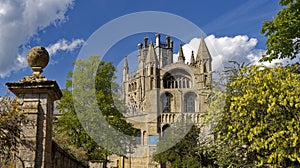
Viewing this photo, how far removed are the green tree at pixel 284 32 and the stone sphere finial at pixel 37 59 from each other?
27.5 feet

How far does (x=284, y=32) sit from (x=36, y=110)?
29.3 ft

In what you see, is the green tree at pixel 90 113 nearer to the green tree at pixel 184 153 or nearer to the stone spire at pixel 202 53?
the green tree at pixel 184 153

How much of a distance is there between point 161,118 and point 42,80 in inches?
1728

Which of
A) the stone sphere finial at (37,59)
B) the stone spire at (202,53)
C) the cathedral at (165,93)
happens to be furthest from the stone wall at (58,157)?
the stone spire at (202,53)

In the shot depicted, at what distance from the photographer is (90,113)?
53.9 ft

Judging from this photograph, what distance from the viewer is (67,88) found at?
18219mm

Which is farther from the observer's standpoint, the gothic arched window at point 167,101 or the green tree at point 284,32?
the gothic arched window at point 167,101

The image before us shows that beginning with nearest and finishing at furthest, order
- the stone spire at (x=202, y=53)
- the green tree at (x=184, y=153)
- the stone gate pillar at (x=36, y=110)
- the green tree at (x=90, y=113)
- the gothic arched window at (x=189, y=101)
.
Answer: the stone gate pillar at (x=36, y=110), the green tree at (x=90, y=113), the green tree at (x=184, y=153), the gothic arched window at (x=189, y=101), the stone spire at (x=202, y=53)

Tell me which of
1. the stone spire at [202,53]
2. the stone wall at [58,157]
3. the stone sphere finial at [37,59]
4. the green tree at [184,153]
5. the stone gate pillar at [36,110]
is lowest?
the green tree at [184,153]

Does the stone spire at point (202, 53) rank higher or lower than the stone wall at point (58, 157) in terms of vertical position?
higher

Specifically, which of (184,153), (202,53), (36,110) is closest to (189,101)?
(202,53)

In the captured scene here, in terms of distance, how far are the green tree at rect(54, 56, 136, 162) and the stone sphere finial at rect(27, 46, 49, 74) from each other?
10588mm

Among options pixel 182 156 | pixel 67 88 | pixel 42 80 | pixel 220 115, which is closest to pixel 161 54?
pixel 182 156

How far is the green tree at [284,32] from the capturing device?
434 inches
